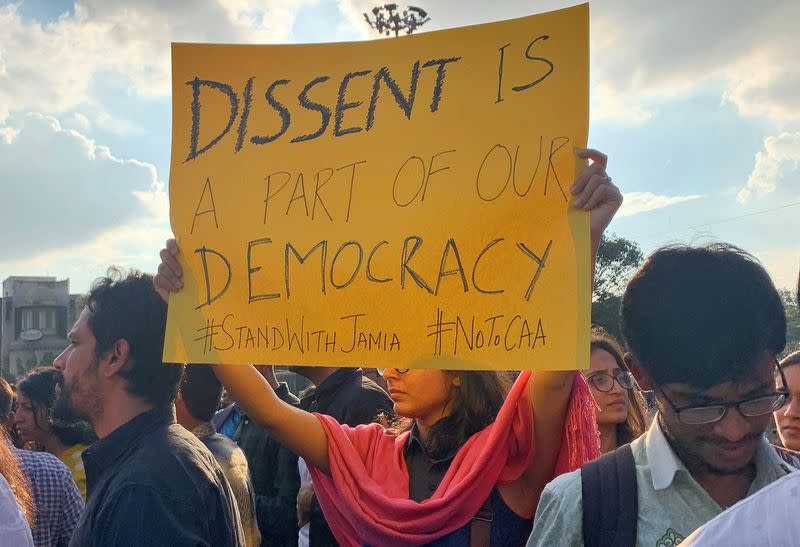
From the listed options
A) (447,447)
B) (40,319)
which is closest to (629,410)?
(447,447)

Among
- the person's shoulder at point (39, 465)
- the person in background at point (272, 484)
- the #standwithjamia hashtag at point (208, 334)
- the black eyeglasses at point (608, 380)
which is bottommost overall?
the person in background at point (272, 484)

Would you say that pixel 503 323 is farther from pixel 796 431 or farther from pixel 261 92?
pixel 796 431

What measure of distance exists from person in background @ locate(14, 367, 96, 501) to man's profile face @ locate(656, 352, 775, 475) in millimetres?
4290

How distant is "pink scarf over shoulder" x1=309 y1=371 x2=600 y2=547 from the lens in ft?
7.02

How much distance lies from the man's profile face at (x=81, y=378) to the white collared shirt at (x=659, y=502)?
1.80 meters

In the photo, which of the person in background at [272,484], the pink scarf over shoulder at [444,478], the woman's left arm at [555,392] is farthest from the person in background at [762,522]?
the person in background at [272,484]

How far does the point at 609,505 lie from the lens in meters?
1.57

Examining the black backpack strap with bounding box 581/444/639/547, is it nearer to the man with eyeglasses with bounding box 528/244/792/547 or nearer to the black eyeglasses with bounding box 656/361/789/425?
the man with eyeglasses with bounding box 528/244/792/547

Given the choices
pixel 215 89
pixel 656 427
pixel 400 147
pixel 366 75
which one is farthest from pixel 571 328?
pixel 215 89

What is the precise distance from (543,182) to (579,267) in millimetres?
257

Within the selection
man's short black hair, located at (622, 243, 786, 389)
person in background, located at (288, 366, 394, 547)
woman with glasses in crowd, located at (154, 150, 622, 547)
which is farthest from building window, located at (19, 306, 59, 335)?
man's short black hair, located at (622, 243, 786, 389)

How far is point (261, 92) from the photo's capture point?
7.65ft

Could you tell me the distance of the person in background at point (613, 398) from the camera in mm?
3287

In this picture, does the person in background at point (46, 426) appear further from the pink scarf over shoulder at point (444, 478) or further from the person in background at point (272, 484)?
the pink scarf over shoulder at point (444, 478)
